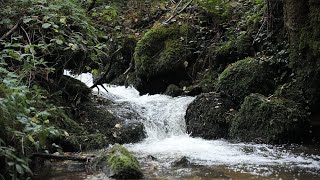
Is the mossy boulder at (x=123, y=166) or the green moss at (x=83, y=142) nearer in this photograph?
the mossy boulder at (x=123, y=166)

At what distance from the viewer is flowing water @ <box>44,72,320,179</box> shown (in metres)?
4.84

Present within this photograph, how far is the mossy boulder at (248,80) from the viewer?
8094 millimetres

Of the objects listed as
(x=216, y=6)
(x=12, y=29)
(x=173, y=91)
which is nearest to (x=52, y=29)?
(x=12, y=29)

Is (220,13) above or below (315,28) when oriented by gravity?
above

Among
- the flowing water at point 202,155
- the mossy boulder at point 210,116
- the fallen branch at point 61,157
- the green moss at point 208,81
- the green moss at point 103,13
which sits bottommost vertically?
the flowing water at point 202,155

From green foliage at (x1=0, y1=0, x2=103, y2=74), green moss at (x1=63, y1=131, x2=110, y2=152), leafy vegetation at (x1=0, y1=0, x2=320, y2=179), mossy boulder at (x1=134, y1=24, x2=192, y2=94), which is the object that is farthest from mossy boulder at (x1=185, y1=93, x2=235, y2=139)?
mossy boulder at (x1=134, y1=24, x2=192, y2=94)

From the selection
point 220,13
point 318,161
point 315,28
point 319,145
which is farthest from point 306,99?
point 220,13

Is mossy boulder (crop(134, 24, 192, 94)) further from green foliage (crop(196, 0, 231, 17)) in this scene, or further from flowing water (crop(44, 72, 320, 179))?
flowing water (crop(44, 72, 320, 179))

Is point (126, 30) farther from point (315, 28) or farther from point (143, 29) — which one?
point (315, 28)

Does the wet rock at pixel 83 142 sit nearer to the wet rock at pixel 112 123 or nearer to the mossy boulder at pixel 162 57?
the wet rock at pixel 112 123

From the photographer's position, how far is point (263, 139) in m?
7.02

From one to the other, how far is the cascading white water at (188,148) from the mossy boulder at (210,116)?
24 centimetres

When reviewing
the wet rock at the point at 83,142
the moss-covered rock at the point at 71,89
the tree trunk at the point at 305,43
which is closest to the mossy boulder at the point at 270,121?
the tree trunk at the point at 305,43

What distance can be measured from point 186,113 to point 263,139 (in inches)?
75.5
